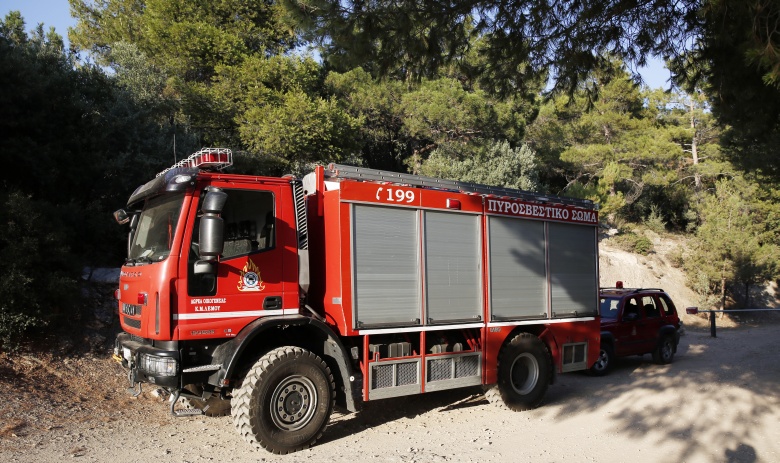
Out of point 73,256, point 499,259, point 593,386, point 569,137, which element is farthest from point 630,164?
point 73,256

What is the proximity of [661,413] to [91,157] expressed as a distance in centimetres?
1107

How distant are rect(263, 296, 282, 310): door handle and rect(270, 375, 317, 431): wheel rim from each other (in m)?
0.77

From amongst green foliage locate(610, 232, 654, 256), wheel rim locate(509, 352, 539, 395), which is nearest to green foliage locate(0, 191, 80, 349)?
wheel rim locate(509, 352, 539, 395)

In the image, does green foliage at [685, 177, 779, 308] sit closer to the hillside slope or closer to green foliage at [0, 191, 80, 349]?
the hillside slope

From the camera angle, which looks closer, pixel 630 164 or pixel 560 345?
pixel 560 345

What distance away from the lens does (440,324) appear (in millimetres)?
7293

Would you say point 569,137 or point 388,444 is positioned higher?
point 569,137

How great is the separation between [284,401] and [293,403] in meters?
0.11

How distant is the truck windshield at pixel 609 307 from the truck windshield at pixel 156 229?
30.1 feet

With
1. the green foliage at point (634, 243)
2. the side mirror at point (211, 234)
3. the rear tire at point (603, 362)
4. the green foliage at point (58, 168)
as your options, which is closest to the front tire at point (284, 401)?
the side mirror at point (211, 234)

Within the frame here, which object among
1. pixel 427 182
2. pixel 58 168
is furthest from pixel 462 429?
pixel 58 168

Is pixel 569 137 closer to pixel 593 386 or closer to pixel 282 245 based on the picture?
pixel 593 386

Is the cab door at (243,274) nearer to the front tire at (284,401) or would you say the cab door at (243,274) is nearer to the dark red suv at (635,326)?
the front tire at (284,401)

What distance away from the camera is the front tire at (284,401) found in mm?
5918
